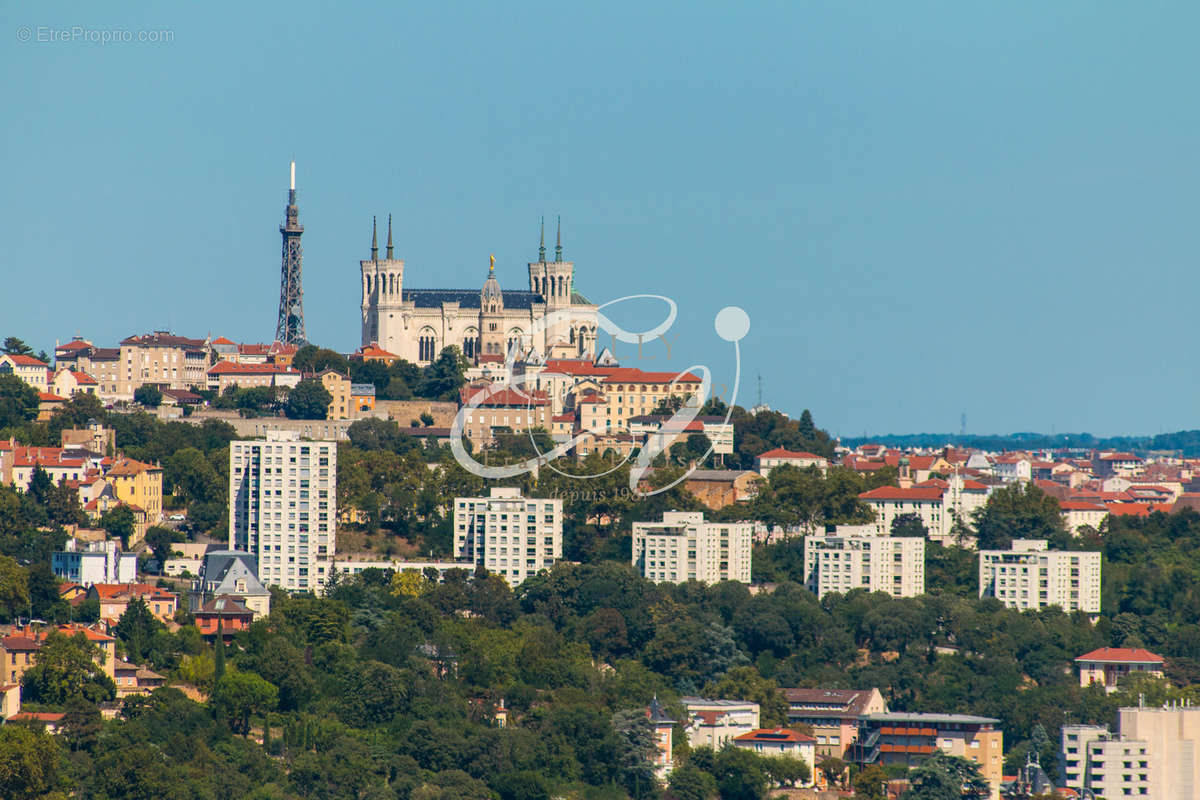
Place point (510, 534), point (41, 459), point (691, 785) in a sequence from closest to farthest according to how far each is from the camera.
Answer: point (691, 785) → point (510, 534) → point (41, 459)

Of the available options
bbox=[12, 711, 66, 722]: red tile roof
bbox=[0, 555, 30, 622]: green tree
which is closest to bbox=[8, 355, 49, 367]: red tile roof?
bbox=[0, 555, 30, 622]: green tree

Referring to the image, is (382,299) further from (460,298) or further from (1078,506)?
(1078,506)

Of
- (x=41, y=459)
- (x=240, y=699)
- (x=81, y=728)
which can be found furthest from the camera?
(x=41, y=459)

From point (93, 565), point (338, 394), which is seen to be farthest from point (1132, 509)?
point (93, 565)

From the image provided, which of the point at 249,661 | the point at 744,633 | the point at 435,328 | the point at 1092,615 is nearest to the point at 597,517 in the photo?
the point at 744,633

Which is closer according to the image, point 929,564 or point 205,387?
point 929,564

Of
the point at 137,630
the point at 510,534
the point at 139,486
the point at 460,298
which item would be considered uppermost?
the point at 460,298

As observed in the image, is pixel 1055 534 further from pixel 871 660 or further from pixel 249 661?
pixel 249 661
